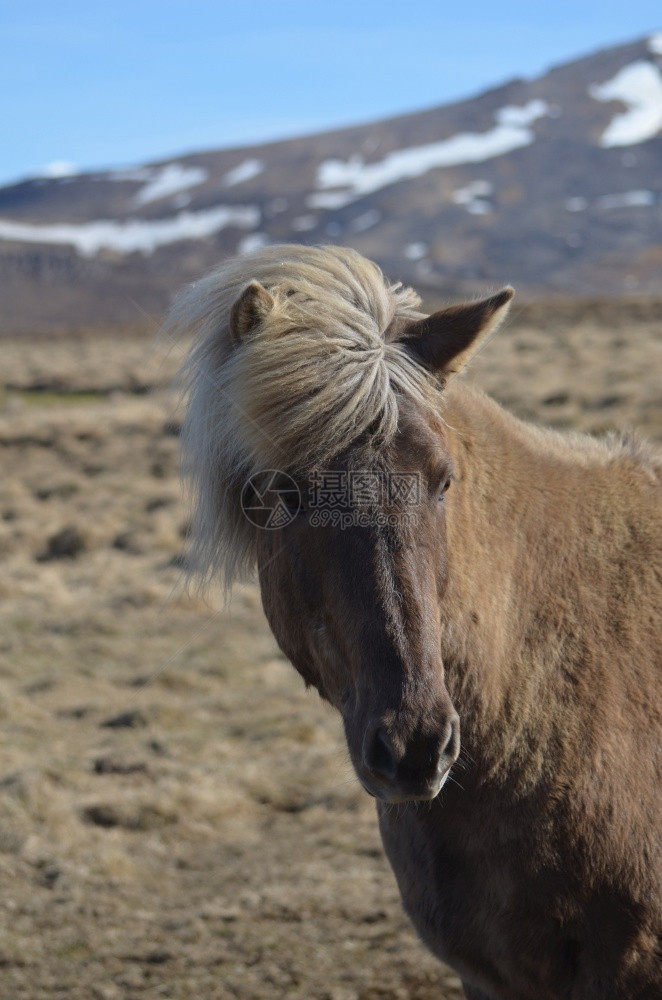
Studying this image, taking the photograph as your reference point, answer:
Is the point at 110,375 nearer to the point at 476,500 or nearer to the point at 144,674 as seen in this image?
the point at 144,674

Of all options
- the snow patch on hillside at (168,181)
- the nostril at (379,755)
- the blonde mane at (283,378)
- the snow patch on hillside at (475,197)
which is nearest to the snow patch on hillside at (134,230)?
the snow patch on hillside at (168,181)

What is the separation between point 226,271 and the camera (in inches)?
128

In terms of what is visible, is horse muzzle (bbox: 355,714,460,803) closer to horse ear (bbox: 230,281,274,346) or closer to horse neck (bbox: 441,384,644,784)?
horse neck (bbox: 441,384,644,784)

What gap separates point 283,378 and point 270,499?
0.37 meters

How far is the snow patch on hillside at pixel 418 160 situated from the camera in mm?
94125

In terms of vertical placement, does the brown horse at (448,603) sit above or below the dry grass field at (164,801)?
above

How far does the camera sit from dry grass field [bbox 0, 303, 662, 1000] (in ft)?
15.5

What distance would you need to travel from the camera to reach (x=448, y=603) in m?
2.88

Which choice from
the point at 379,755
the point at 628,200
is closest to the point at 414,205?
the point at 628,200

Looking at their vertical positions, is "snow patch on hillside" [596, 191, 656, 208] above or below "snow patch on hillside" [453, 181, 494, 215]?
below

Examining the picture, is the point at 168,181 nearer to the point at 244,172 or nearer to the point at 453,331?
the point at 244,172

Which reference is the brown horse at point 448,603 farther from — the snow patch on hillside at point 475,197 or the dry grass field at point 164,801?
the snow patch on hillside at point 475,197

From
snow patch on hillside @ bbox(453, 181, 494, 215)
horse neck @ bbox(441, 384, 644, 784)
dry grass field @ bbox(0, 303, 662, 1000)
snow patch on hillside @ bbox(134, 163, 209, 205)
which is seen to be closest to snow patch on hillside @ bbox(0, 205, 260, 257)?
snow patch on hillside @ bbox(134, 163, 209, 205)

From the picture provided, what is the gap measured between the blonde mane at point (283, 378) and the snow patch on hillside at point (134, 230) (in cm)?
7932
